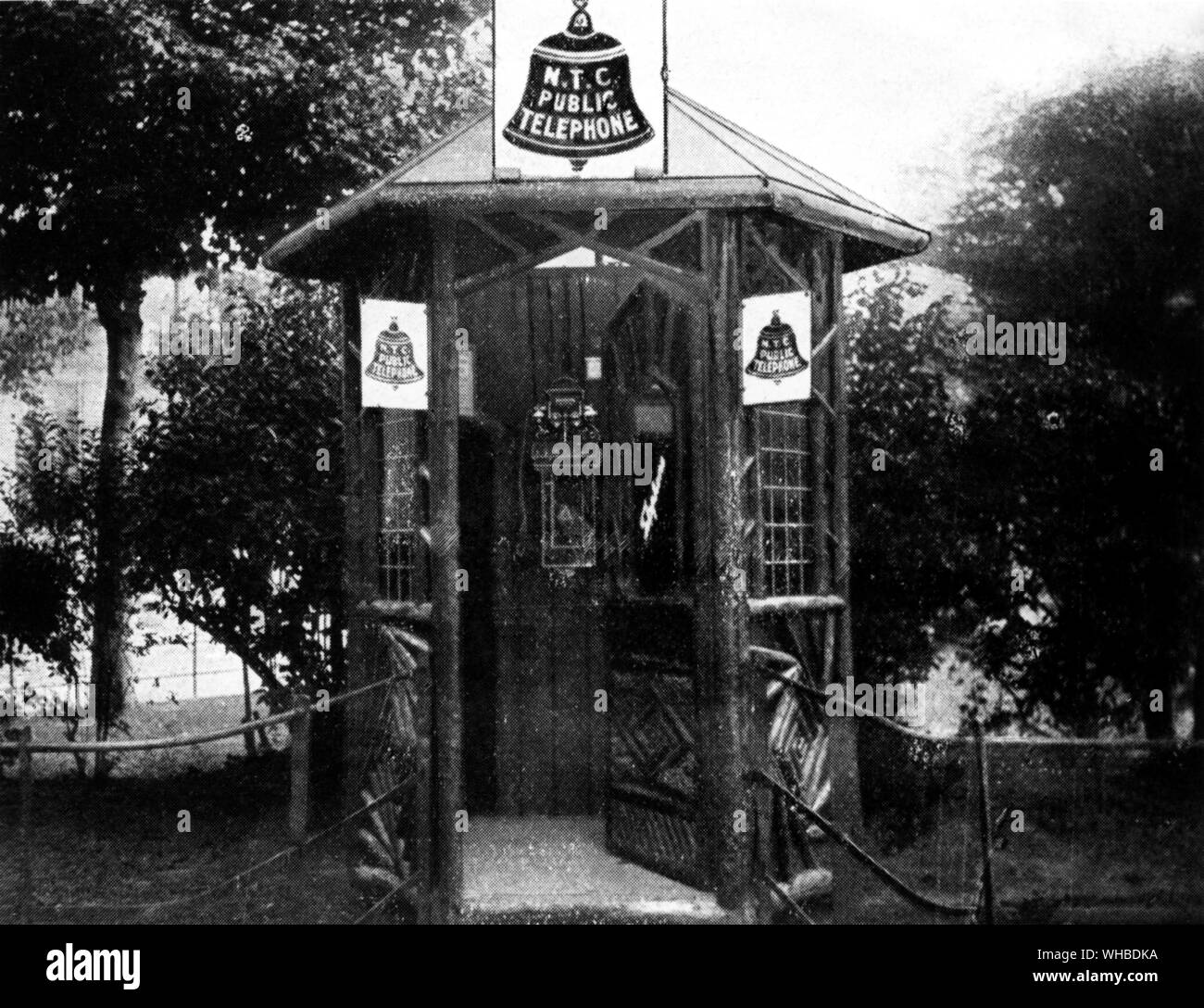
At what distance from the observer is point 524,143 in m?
7.14

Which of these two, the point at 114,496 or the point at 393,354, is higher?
the point at 393,354

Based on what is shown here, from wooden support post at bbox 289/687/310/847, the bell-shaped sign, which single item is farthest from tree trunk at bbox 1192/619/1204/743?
wooden support post at bbox 289/687/310/847

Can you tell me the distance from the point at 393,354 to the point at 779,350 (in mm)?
2676

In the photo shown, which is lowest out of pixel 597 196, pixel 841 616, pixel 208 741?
pixel 208 741

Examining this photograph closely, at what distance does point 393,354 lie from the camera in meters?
8.29

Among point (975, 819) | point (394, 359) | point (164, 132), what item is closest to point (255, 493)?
point (394, 359)

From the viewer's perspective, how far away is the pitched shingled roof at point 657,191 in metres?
6.89

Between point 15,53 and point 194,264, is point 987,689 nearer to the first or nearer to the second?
point 194,264

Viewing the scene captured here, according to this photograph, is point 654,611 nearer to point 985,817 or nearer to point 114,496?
point 985,817

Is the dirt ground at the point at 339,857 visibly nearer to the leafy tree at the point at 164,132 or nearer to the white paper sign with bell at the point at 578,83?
the leafy tree at the point at 164,132

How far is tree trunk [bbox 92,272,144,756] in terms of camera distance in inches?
438

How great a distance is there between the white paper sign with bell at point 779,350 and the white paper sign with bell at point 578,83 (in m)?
1.35
